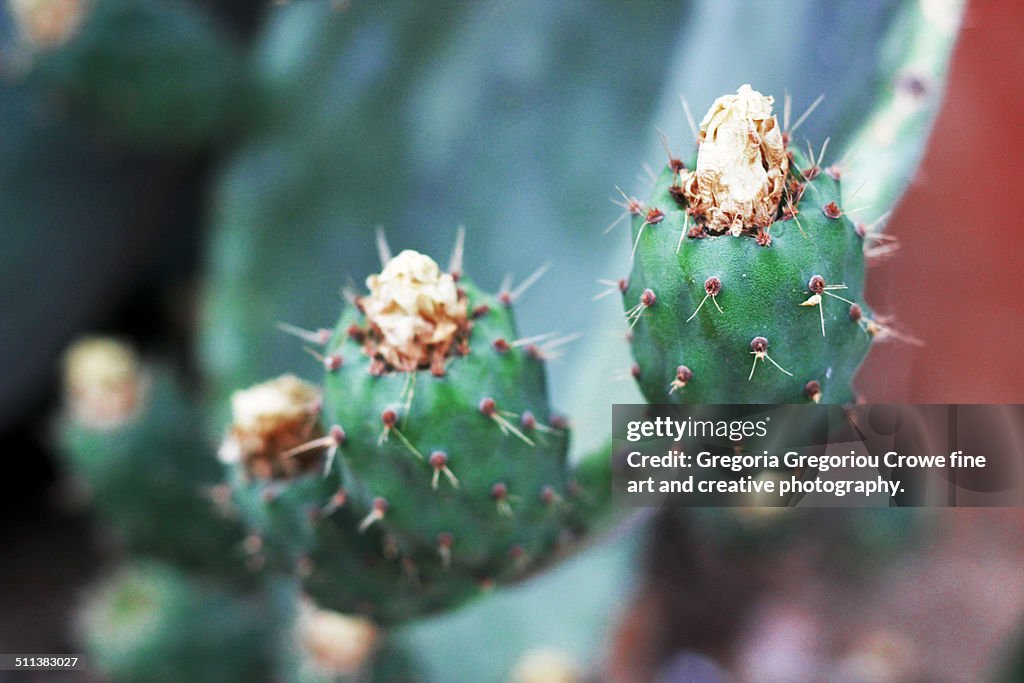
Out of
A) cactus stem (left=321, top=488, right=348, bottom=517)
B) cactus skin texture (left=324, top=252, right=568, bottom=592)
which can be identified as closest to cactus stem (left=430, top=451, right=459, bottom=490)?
cactus skin texture (left=324, top=252, right=568, bottom=592)

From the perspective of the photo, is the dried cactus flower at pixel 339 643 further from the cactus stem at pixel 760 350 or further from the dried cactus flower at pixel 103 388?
the cactus stem at pixel 760 350

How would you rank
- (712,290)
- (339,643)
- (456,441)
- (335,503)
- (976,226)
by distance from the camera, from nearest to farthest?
(712,290) < (456,441) < (335,503) < (339,643) < (976,226)

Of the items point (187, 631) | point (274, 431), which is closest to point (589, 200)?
point (274, 431)

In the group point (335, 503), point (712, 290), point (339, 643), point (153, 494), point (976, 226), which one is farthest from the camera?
point (976, 226)

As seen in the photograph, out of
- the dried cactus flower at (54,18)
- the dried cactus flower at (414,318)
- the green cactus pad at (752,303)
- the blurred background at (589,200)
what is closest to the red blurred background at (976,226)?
the blurred background at (589,200)

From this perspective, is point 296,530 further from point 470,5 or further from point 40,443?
point 40,443

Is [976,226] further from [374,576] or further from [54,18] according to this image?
[54,18]
